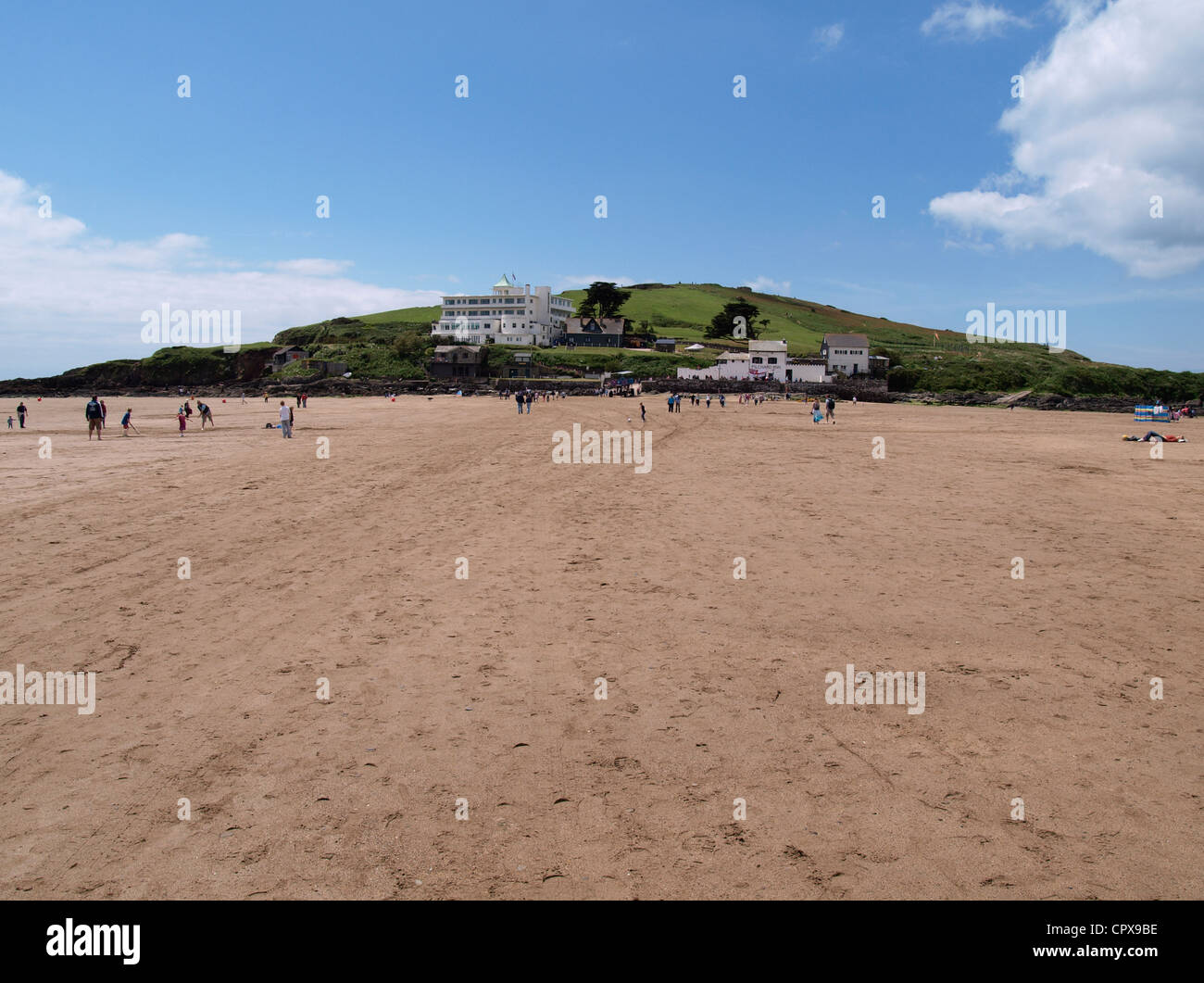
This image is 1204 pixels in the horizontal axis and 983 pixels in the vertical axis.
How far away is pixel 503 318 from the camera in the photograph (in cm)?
13062

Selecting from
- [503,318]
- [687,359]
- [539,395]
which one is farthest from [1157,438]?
[503,318]

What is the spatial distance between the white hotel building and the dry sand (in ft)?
381

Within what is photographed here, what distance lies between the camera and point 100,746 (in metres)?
6.24

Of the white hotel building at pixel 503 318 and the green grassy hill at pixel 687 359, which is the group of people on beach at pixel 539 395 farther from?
the white hotel building at pixel 503 318

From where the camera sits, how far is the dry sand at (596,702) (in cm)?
480

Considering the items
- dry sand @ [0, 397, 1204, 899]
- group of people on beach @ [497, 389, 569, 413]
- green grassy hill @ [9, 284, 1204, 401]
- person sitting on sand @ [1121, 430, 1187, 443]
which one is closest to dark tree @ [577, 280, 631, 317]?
green grassy hill @ [9, 284, 1204, 401]

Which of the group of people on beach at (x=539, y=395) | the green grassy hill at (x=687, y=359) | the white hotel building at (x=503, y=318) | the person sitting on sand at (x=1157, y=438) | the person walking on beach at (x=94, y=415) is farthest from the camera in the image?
the white hotel building at (x=503, y=318)

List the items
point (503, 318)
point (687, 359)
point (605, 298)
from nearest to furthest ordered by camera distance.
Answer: point (687, 359) → point (503, 318) → point (605, 298)

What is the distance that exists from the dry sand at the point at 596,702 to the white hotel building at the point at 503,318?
11623 centimetres

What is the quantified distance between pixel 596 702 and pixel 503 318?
129967 mm

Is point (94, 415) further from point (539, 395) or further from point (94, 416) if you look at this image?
point (539, 395)

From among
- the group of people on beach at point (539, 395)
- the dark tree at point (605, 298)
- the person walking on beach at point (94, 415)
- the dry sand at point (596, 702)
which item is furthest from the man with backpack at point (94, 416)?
the dark tree at point (605, 298)

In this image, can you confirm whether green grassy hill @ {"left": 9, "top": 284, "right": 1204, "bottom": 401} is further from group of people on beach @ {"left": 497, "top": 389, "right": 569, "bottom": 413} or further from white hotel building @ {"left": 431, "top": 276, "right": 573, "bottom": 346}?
group of people on beach @ {"left": 497, "top": 389, "right": 569, "bottom": 413}
